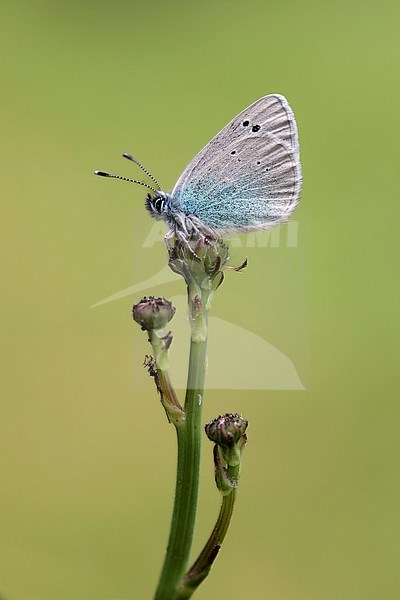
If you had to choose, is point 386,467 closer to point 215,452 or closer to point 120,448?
point 120,448

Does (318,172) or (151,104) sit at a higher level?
(151,104)

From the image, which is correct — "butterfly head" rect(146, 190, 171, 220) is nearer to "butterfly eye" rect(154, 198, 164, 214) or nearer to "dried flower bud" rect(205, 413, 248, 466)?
"butterfly eye" rect(154, 198, 164, 214)

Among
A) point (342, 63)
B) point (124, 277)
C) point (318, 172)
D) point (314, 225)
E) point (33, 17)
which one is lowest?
point (124, 277)

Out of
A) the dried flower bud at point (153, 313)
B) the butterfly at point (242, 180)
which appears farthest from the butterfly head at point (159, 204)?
the dried flower bud at point (153, 313)

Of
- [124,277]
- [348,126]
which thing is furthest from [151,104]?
[124,277]

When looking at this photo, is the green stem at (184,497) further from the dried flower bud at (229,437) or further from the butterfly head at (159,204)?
the butterfly head at (159,204)

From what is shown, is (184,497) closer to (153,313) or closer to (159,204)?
(153,313)

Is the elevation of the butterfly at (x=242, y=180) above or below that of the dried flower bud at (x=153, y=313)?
above

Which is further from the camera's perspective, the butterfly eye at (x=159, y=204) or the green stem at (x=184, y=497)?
the butterfly eye at (x=159, y=204)
